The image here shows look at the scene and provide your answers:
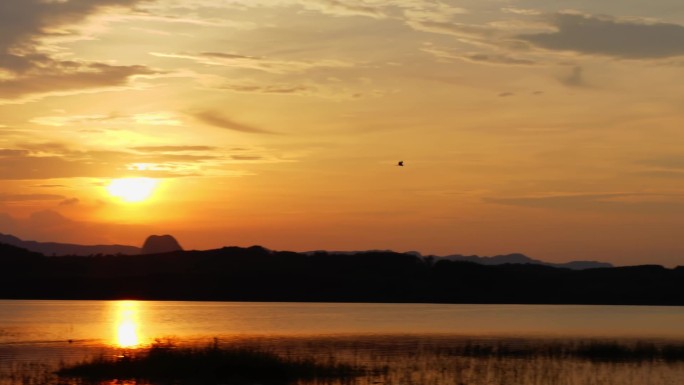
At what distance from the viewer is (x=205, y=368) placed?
45438 mm

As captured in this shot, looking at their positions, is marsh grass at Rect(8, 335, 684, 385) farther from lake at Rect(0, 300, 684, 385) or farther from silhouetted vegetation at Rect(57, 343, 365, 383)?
lake at Rect(0, 300, 684, 385)

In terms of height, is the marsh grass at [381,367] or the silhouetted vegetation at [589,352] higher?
the silhouetted vegetation at [589,352]

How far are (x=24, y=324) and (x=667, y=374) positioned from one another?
71.8 m

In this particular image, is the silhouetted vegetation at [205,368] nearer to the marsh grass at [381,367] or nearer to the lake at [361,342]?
the marsh grass at [381,367]

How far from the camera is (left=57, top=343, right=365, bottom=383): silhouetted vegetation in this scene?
45.0m

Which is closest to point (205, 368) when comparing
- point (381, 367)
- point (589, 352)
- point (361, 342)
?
point (381, 367)

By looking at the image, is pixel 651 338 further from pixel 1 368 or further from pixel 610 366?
pixel 1 368

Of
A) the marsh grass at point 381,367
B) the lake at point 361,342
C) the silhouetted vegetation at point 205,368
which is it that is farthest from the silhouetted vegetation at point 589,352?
the silhouetted vegetation at point 205,368

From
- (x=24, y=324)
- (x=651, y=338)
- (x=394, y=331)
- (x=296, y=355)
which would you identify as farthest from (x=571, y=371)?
(x=24, y=324)

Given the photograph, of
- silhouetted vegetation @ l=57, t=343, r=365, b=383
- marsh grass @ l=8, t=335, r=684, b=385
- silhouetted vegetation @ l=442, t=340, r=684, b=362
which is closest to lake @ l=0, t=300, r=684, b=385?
marsh grass @ l=8, t=335, r=684, b=385

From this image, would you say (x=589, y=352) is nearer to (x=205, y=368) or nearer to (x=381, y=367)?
(x=381, y=367)

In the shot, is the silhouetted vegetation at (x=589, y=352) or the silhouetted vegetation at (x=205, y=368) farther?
the silhouetted vegetation at (x=589, y=352)

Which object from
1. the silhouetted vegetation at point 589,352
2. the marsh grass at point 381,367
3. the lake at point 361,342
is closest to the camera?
the marsh grass at point 381,367

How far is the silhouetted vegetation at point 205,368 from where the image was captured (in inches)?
1772
